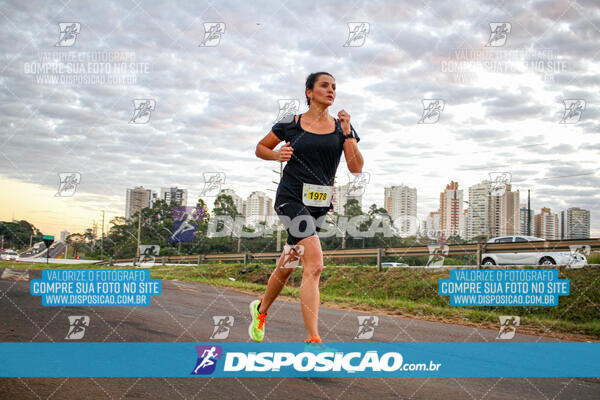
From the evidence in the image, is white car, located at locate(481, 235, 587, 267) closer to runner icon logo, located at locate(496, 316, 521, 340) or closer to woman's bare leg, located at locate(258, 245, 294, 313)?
runner icon logo, located at locate(496, 316, 521, 340)

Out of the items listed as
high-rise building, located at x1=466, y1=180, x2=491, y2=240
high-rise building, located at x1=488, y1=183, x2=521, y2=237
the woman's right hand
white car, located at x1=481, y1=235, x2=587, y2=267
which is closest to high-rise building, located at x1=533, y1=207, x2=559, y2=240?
white car, located at x1=481, y1=235, x2=587, y2=267

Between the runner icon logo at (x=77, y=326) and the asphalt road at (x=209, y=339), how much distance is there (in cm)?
7

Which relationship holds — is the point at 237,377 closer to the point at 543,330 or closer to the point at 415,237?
the point at 543,330

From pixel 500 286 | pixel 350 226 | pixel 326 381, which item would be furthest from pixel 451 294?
pixel 326 381

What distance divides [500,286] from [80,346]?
24.3ft

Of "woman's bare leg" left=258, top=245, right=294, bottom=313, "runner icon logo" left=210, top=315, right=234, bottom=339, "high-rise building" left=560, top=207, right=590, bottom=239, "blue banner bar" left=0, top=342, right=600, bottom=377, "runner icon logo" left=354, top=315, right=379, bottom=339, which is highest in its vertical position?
"high-rise building" left=560, top=207, right=590, bottom=239

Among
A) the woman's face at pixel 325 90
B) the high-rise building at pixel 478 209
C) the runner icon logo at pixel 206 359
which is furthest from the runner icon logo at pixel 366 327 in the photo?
the high-rise building at pixel 478 209

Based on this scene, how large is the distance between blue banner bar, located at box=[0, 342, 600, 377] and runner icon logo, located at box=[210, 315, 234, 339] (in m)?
0.88

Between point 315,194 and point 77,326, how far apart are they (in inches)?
124

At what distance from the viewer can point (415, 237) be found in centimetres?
1255

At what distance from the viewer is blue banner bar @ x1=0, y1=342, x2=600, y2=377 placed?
120 inches

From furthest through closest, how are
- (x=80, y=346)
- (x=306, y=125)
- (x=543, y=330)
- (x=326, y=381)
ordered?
(x=543, y=330) < (x=80, y=346) < (x=306, y=125) < (x=326, y=381)

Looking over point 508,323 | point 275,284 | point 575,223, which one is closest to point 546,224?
point 575,223

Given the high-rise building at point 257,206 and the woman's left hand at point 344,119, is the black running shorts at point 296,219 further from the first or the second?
the high-rise building at point 257,206
